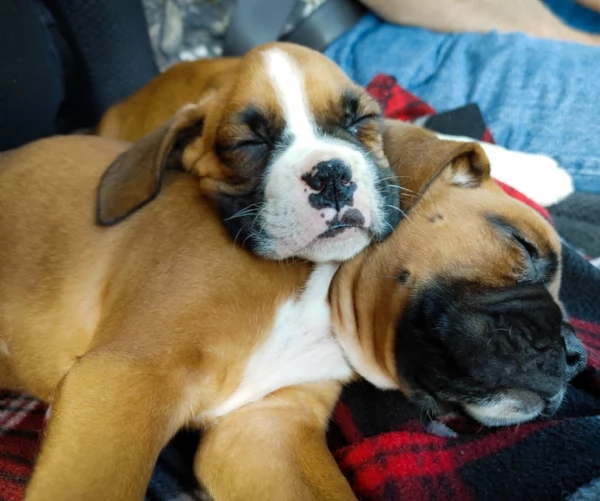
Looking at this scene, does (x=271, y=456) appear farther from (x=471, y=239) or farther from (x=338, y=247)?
(x=471, y=239)

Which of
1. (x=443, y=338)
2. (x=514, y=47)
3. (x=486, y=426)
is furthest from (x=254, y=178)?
(x=514, y=47)

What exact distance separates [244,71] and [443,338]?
1.01m

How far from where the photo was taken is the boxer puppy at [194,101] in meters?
2.34

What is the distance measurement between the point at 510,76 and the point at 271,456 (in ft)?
7.08

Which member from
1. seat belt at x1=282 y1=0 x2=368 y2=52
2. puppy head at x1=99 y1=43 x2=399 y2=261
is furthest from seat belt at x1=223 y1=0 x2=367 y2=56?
puppy head at x1=99 y1=43 x2=399 y2=261

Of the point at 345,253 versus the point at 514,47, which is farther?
the point at 514,47

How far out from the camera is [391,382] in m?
1.62

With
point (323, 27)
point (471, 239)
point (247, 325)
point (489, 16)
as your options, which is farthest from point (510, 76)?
point (247, 325)

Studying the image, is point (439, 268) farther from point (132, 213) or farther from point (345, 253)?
point (132, 213)

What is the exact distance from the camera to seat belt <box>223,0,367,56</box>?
2.90 metres

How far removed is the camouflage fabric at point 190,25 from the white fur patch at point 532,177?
1.36 meters

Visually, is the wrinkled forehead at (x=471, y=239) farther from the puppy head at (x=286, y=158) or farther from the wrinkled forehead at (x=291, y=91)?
the wrinkled forehead at (x=291, y=91)

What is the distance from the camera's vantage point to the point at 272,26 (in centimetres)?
293

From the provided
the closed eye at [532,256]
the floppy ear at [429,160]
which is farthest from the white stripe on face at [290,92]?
the closed eye at [532,256]
